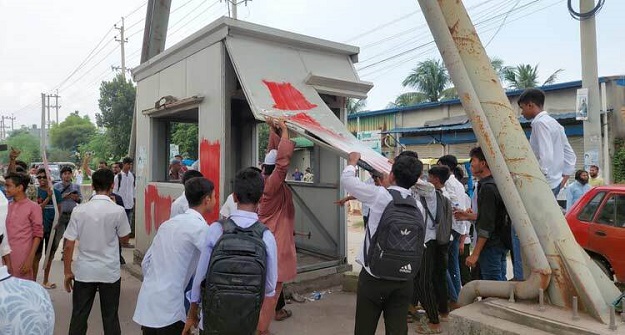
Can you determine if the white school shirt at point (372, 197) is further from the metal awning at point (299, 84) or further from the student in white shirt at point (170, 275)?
the student in white shirt at point (170, 275)

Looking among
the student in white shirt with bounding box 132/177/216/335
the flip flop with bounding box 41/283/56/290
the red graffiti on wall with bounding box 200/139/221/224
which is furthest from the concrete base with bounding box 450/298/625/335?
the flip flop with bounding box 41/283/56/290

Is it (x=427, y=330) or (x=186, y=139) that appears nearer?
(x=427, y=330)

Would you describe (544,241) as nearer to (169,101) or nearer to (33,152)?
(169,101)

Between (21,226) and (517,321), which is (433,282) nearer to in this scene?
(517,321)

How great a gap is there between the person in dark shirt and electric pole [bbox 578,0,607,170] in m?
5.46

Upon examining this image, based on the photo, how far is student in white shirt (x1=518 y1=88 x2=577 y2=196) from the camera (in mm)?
3369

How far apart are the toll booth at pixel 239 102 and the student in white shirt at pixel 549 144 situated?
192cm

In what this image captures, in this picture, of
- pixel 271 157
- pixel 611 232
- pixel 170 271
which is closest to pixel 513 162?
pixel 271 157

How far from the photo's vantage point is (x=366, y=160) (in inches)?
136

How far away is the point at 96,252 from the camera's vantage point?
332 centimetres

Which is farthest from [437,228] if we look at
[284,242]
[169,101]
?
[169,101]

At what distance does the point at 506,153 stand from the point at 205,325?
6.84 feet

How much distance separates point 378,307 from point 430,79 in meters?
26.4

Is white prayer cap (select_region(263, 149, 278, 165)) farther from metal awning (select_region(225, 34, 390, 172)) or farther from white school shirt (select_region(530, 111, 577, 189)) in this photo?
white school shirt (select_region(530, 111, 577, 189))
